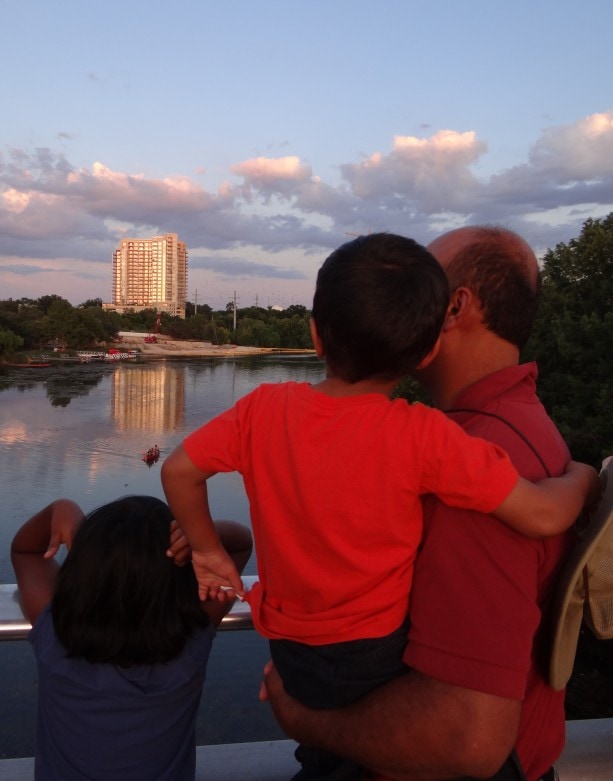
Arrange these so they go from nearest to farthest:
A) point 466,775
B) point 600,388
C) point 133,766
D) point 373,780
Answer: point 466,775
point 373,780
point 133,766
point 600,388

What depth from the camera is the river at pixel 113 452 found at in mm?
10312

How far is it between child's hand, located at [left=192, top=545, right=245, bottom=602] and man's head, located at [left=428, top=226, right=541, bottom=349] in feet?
1.87

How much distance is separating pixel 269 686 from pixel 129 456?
25.3m

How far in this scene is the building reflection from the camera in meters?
32.8

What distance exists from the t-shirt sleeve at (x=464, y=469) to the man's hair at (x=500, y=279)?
0.30 metres

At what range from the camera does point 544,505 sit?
934 mm

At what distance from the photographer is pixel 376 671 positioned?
100 cm

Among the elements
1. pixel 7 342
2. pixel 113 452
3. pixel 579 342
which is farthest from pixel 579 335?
pixel 7 342

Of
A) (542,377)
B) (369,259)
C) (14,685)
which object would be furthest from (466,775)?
(542,377)

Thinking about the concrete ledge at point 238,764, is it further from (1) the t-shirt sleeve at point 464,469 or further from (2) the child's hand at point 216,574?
(1) the t-shirt sleeve at point 464,469

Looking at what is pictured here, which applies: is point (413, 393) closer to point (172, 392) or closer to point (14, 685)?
point (14, 685)

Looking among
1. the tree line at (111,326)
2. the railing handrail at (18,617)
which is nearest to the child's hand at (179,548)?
the railing handrail at (18,617)

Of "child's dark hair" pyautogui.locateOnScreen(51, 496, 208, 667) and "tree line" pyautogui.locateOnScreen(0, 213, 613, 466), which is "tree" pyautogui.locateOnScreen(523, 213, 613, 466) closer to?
"tree line" pyautogui.locateOnScreen(0, 213, 613, 466)

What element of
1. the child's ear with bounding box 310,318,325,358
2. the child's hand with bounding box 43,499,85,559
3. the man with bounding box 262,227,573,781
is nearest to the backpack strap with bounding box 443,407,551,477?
the man with bounding box 262,227,573,781
